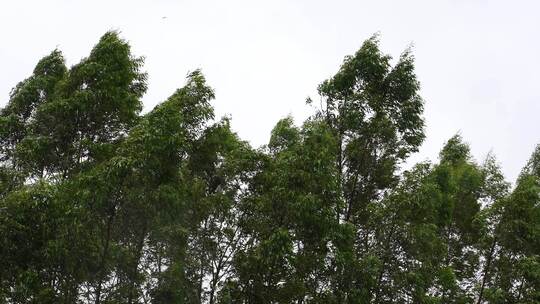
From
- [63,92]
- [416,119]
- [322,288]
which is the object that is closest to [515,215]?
[416,119]

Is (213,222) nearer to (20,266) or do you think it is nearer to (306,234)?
(306,234)

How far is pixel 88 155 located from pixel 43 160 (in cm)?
121

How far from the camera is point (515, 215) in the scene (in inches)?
675

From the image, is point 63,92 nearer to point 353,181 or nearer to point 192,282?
point 192,282

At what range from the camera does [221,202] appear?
14844mm

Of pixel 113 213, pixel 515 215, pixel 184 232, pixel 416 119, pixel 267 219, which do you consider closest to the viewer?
pixel 113 213

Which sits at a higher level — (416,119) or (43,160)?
(416,119)

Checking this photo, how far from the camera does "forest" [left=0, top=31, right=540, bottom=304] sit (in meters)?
12.3

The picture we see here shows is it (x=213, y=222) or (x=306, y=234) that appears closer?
(x=306, y=234)

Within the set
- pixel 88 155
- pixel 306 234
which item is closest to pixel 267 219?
pixel 306 234

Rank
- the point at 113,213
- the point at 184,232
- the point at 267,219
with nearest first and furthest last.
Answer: the point at 113,213
the point at 267,219
the point at 184,232

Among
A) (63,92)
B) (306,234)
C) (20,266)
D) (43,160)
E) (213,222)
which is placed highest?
(63,92)

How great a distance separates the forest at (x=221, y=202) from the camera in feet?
40.5

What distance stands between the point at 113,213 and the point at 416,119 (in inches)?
327
